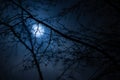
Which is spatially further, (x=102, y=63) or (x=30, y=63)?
(x=30, y=63)

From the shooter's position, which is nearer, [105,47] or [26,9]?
[105,47]

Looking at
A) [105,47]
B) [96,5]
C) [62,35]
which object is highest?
[96,5]

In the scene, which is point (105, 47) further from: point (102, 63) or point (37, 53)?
point (37, 53)

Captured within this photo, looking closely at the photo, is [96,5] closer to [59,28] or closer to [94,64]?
[59,28]

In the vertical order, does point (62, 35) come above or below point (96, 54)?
above

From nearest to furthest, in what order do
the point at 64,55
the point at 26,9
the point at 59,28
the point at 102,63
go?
the point at 102,63
the point at 64,55
the point at 59,28
the point at 26,9

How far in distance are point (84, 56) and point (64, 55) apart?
1.63 ft

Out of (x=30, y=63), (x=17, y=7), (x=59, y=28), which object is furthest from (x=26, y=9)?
(x=30, y=63)

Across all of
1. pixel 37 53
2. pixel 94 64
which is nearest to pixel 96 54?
pixel 94 64

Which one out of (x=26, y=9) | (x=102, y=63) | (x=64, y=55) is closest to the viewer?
(x=102, y=63)

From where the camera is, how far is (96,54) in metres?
5.33

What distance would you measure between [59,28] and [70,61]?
37.3 inches

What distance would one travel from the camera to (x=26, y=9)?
636cm

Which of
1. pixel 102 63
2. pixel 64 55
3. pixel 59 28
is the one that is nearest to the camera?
pixel 102 63
